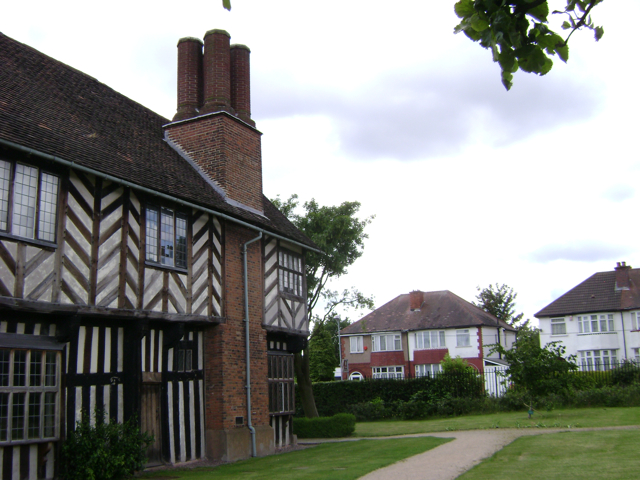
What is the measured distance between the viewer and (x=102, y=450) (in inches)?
422

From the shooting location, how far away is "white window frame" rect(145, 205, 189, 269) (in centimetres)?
1286

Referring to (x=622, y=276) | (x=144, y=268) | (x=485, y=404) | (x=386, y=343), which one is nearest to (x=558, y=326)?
(x=622, y=276)

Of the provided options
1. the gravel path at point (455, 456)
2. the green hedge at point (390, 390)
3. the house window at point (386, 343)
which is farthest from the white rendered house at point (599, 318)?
the gravel path at point (455, 456)

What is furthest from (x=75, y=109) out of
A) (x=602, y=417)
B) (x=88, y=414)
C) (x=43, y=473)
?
(x=602, y=417)

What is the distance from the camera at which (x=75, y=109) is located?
1359cm

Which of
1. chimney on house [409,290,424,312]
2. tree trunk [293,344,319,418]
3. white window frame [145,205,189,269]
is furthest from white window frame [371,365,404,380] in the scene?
white window frame [145,205,189,269]

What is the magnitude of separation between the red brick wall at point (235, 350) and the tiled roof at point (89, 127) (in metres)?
1.03

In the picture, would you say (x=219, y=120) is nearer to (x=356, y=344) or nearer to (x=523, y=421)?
(x=523, y=421)

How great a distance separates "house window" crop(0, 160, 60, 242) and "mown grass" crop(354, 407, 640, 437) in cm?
1348

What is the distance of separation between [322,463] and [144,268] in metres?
5.49

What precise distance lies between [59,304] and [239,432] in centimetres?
621

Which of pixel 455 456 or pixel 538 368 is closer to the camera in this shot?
pixel 455 456

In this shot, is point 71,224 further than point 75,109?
No

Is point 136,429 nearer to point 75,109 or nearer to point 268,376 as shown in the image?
point 268,376
